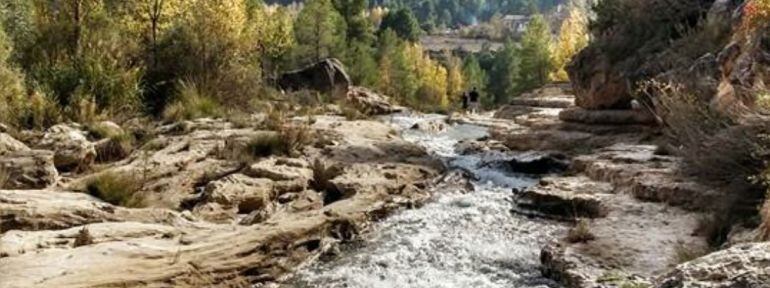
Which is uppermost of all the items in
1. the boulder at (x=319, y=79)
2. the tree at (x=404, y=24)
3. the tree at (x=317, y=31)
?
the tree at (x=404, y=24)

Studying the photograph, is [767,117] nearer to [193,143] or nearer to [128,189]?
[128,189]

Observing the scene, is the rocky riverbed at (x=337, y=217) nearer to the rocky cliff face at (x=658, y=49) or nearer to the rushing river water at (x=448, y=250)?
the rushing river water at (x=448, y=250)

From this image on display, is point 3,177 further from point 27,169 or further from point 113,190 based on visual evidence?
point 113,190

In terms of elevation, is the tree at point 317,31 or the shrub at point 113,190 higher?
the tree at point 317,31

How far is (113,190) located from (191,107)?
8.28 metres

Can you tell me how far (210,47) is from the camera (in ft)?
71.4

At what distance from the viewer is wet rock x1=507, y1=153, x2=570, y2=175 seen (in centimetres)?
1506

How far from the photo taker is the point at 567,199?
35.7ft

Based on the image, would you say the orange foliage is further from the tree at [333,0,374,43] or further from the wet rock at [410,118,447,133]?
the tree at [333,0,374,43]

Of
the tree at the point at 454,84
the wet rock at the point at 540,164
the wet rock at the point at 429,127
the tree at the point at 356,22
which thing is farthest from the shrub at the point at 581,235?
the tree at the point at 454,84

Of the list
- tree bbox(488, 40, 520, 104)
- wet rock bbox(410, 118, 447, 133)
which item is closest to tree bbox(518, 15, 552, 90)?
tree bbox(488, 40, 520, 104)

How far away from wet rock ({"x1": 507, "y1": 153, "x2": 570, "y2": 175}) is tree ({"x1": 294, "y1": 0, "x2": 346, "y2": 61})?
35708 millimetres

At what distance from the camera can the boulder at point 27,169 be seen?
30.2 feet

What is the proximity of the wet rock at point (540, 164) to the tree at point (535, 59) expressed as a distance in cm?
4836
